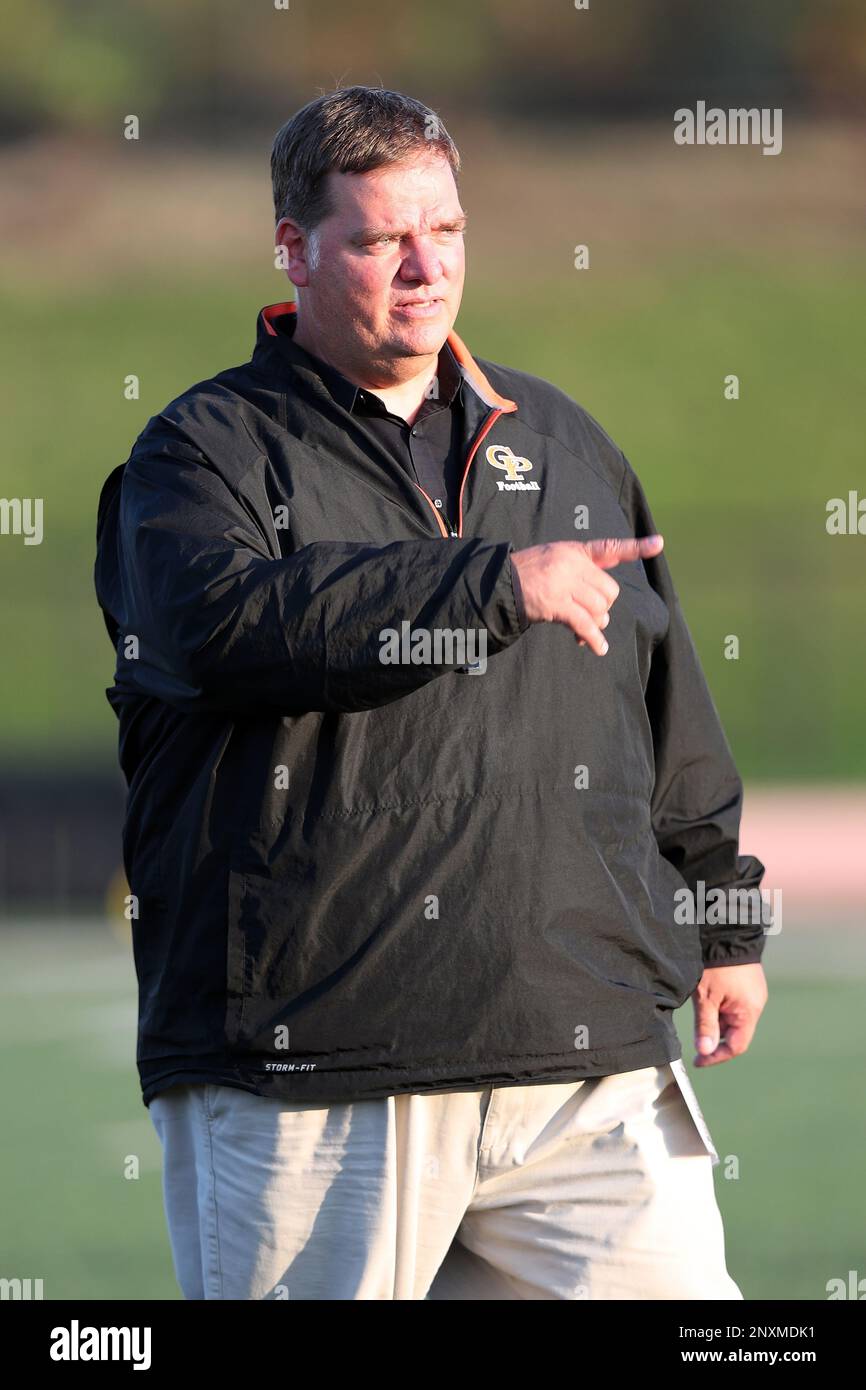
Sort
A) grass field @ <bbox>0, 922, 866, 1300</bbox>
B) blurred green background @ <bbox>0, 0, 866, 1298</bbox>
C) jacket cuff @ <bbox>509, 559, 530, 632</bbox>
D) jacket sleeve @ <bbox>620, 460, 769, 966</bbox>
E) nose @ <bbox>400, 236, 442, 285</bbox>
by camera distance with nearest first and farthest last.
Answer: jacket cuff @ <bbox>509, 559, 530, 632</bbox>, nose @ <bbox>400, 236, 442, 285</bbox>, jacket sleeve @ <bbox>620, 460, 769, 966</bbox>, grass field @ <bbox>0, 922, 866, 1300</bbox>, blurred green background @ <bbox>0, 0, 866, 1298</bbox>

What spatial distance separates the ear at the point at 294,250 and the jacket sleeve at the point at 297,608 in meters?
0.36

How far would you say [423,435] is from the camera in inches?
82.1

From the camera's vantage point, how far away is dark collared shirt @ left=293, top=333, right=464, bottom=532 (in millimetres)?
2023

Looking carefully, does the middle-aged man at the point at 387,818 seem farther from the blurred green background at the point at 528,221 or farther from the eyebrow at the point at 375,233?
the blurred green background at the point at 528,221

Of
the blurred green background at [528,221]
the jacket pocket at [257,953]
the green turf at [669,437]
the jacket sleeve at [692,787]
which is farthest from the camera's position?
the blurred green background at [528,221]

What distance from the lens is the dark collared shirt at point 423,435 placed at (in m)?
2.02

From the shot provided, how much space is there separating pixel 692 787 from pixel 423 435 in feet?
1.79

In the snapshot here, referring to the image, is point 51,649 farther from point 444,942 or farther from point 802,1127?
point 444,942

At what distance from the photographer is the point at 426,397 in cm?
212

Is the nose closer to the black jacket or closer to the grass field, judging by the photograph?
the black jacket

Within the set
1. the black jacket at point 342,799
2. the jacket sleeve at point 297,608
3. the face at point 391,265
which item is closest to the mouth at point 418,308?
the face at point 391,265

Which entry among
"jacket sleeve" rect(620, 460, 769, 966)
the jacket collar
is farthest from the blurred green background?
the jacket collar

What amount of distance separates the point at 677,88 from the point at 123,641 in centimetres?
1716

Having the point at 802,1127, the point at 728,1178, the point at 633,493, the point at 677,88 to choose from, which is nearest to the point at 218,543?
the point at 633,493
